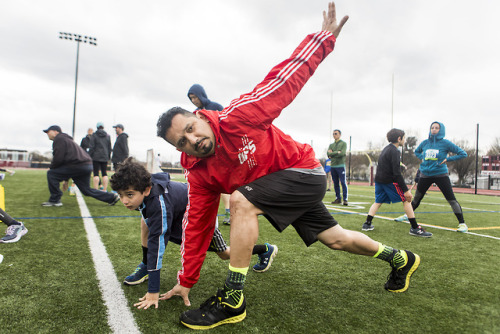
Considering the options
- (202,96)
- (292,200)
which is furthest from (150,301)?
(202,96)

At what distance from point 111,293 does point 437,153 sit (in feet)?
18.8

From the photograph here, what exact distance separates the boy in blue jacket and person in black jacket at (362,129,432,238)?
360cm

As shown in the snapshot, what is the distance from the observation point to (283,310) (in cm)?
220

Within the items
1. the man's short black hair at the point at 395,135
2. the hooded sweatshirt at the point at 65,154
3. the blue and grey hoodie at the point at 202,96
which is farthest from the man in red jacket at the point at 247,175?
the hooded sweatshirt at the point at 65,154

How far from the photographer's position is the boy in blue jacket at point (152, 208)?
2254mm

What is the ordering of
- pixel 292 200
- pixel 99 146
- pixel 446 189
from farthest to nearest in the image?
pixel 99 146
pixel 446 189
pixel 292 200

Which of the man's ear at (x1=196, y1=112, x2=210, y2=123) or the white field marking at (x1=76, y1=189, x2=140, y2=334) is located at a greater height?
the man's ear at (x1=196, y1=112, x2=210, y2=123)

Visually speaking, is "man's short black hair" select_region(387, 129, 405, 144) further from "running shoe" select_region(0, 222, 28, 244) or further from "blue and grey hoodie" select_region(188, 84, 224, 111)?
"running shoe" select_region(0, 222, 28, 244)

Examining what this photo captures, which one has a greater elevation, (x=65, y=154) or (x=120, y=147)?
(x=120, y=147)

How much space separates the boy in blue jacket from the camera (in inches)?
88.7

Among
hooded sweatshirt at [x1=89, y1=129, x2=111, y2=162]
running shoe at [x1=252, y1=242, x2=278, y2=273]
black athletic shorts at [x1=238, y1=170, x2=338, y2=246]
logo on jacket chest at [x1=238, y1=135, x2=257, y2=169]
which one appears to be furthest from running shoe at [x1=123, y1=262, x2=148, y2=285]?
hooded sweatshirt at [x1=89, y1=129, x2=111, y2=162]

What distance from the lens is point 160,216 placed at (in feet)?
7.70

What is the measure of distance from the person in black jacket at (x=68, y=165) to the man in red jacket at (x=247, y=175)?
4910 millimetres

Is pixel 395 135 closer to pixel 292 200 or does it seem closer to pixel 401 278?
pixel 401 278
